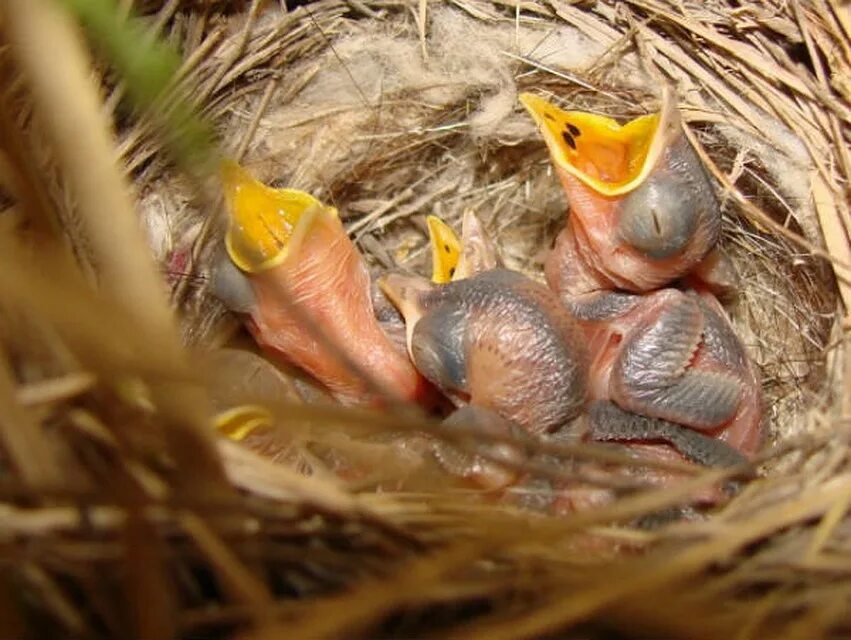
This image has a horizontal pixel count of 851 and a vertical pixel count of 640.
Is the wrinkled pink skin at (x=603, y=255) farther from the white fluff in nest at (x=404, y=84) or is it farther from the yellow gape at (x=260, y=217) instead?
the yellow gape at (x=260, y=217)

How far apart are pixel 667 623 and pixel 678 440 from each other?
0.65 meters

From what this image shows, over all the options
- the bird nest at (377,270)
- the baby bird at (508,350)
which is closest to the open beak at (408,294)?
the baby bird at (508,350)

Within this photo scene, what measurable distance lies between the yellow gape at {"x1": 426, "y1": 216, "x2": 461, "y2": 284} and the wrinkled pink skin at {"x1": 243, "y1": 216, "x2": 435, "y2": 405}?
132 millimetres

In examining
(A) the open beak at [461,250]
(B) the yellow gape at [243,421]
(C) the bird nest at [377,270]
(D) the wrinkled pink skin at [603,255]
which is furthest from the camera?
(A) the open beak at [461,250]

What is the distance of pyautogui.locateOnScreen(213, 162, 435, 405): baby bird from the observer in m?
1.31

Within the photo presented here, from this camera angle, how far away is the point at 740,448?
4.20ft

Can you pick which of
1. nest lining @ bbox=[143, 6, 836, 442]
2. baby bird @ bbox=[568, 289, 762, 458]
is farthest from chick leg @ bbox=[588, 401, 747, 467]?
nest lining @ bbox=[143, 6, 836, 442]


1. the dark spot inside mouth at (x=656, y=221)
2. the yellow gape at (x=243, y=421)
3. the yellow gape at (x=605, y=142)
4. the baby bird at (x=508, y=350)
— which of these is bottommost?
the baby bird at (x=508, y=350)

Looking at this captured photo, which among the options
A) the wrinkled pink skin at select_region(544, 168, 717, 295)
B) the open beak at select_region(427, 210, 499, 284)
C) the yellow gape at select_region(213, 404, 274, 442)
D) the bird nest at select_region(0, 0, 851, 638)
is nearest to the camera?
the bird nest at select_region(0, 0, 851, 638)

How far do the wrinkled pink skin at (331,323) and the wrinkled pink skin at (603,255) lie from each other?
0.27 meters

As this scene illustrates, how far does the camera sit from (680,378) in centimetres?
123

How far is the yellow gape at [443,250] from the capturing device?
4.79 ft

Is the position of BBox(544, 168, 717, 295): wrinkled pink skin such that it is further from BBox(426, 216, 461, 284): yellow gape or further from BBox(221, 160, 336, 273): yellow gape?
BBox(221, 160, 336, 273): yellow gape

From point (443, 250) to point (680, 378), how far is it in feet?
1.38
